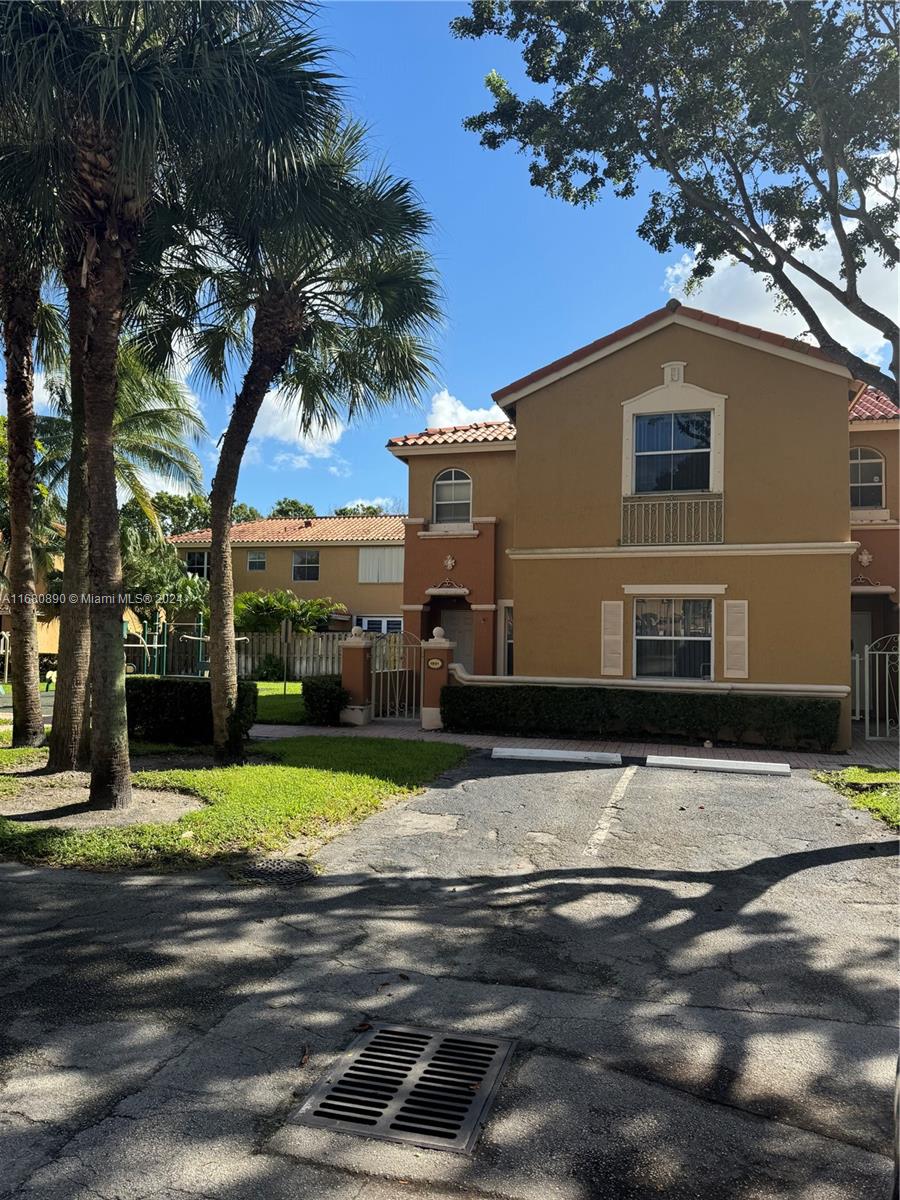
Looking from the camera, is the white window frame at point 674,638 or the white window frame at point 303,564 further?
the white window frame at point 303,564

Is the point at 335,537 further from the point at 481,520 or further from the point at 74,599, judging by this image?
the point at 74,599

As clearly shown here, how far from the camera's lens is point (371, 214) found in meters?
10.3

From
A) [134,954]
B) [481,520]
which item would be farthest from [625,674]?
[134,954]

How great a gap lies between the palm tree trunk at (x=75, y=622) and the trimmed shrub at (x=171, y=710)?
2.64m

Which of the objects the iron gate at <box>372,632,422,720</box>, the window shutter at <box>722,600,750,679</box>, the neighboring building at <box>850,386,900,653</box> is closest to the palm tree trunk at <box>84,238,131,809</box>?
the iron gate at <box>372,632,422,720</box>

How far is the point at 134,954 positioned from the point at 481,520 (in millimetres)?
15671

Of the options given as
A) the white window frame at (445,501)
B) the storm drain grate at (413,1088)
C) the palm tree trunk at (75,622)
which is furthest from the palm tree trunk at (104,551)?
the white window frame at (445,501)

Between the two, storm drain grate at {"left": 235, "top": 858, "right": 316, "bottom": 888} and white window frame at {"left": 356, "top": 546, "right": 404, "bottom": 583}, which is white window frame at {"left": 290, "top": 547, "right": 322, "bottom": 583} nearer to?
white window frame at {"left": 356, "top": 546, "right": 404, "bottom": 583}

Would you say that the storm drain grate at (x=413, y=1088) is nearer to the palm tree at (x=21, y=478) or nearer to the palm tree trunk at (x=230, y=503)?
the palm tree trunk at (x=230, y=503)

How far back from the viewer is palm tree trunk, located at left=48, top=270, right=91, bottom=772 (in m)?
10.2

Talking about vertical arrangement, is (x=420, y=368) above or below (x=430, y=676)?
above

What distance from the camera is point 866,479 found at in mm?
18141

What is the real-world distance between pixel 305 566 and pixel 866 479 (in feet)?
75.5

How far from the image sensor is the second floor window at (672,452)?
15.8 meters
